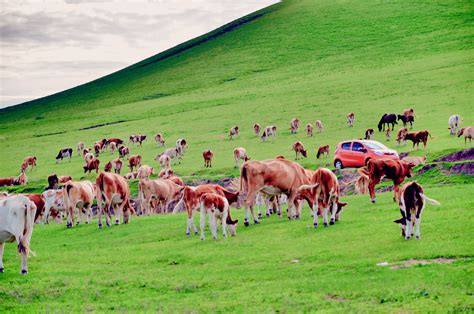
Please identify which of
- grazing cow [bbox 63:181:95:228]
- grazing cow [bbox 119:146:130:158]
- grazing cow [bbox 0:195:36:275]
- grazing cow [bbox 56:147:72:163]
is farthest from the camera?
grazing cow [bbox 56:147:72:163]

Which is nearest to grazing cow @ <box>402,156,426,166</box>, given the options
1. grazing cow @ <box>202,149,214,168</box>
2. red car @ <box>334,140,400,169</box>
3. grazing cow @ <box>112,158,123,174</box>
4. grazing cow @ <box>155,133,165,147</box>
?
red car @ <box>334,140,400,169</box>

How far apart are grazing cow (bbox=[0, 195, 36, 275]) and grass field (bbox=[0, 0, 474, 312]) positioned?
763 millimetres

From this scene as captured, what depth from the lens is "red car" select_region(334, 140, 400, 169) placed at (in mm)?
36688

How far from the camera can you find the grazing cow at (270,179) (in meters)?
24.8

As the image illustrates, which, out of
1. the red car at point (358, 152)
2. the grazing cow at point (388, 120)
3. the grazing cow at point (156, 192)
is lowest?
the grazing cow at point (156, 192)

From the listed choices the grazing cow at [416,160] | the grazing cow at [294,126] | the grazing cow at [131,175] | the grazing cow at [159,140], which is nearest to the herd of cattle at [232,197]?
the grazing cow at [131,175]

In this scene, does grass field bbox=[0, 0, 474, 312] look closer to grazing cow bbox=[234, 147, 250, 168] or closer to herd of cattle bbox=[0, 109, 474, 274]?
herd of cattle bbox=[0, 109, 474, 274]

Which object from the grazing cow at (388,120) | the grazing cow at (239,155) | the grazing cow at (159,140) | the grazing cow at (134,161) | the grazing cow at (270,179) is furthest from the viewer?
the grazing cow at (159,140)

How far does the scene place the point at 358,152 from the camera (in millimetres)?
37625

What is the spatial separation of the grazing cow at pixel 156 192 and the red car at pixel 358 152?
942cm

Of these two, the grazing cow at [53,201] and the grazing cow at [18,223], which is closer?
the grazing cow at [18,223]

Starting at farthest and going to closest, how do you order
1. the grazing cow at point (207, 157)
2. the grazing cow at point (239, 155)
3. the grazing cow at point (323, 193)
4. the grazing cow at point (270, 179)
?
the grazing cow at point (207, 157) < the grazing cow at point (239, 155) < the grazing cow at point (270, 179) < the grazing cow at point (323, 193)

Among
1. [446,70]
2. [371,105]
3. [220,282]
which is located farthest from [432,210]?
[446,70]

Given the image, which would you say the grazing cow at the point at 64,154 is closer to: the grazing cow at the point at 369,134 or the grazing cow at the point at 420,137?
the grazing cow at the point at 369,134
